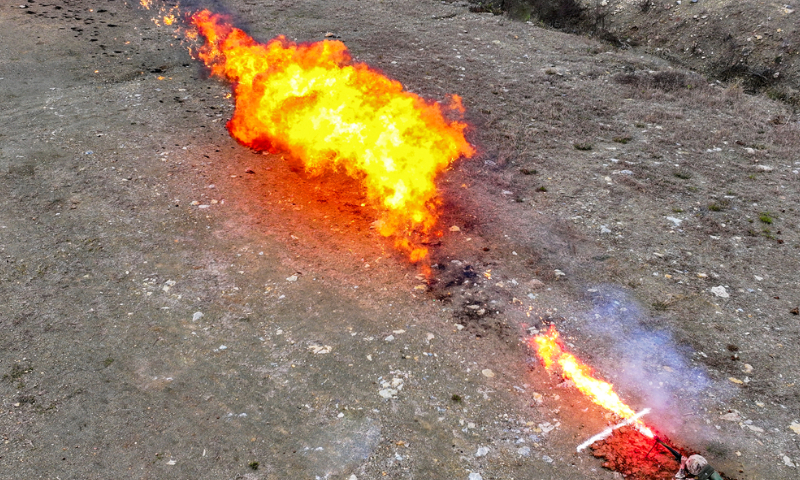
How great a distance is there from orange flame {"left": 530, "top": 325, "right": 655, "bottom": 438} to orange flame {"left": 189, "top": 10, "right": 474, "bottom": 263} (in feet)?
4.71

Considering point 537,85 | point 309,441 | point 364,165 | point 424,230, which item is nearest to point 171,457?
point 309,441

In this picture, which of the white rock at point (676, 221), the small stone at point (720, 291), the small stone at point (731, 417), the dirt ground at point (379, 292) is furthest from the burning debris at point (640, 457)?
the white rock at point (676, 221)

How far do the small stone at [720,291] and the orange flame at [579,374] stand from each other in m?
1.63

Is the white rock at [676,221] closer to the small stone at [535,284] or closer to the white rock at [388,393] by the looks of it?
the small stone at [535,284]

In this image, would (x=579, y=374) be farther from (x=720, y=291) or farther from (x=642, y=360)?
(x=720, y=291)

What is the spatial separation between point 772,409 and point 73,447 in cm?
478

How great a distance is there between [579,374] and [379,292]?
178 cm

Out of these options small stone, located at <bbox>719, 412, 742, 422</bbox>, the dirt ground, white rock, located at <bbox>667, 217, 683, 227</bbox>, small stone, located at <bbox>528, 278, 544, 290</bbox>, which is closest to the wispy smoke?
the dirt ground

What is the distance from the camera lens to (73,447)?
10.9 feet

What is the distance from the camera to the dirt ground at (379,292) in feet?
11.3

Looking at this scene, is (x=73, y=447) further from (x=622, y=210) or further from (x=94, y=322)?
(x=622, y=210)

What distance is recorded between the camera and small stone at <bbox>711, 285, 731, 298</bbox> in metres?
4.64

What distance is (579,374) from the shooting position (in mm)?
3928

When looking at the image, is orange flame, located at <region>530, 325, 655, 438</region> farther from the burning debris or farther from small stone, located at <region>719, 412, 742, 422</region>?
small stone, located at <region>719, 412, 742, 422</region>
